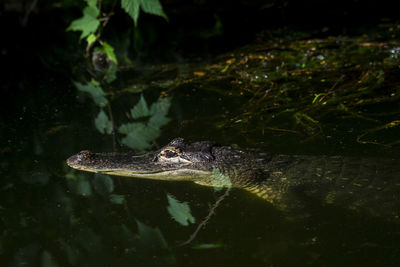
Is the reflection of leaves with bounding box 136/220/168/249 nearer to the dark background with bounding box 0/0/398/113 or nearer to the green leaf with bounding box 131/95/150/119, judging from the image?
the green leaf with bounding box 131/95/150/119

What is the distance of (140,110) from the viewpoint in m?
5.79

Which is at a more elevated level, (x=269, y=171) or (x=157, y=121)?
(x=157, y=121)

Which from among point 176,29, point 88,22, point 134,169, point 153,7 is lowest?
point 134,169

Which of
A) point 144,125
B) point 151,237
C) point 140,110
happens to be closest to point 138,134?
point 144,125

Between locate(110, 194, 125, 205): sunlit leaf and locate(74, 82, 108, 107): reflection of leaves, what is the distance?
2.54 meters

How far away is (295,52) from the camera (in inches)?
287

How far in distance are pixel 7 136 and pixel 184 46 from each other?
4673 millimetres

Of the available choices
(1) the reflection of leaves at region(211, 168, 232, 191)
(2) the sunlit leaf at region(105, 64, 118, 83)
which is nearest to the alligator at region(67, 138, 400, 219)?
(1) the reflection of leaves at region(211, 168, 232, 191)

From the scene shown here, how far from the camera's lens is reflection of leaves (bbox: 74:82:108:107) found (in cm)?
628

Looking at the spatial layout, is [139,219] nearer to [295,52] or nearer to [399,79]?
[399,79]

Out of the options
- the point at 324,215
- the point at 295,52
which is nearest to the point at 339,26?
the point at 295,52

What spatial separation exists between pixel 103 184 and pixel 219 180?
40.5 inches

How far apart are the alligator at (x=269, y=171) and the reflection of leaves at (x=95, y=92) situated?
2048mm

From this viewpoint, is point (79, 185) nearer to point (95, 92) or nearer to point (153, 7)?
point (95, 92)
